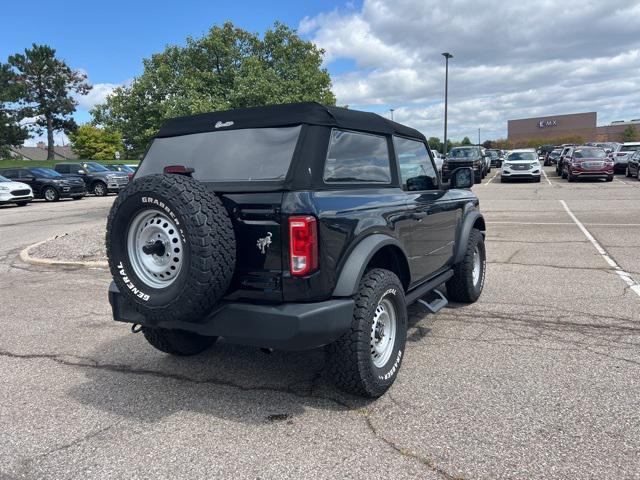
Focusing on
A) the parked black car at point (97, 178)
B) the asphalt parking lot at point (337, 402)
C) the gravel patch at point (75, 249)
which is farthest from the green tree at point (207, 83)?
the parked black car at point (97, 178)

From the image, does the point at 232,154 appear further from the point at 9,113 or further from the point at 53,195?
the point at 9,113

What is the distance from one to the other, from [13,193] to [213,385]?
22.0 metres

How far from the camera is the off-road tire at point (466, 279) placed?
5.43m

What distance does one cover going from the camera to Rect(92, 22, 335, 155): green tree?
11727 mm

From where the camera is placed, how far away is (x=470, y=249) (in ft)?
18.0

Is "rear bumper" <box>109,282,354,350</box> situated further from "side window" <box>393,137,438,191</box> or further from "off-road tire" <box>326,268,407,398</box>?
"side window" <box>393,137,438,191</box>

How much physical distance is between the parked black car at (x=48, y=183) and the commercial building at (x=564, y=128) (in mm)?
107718

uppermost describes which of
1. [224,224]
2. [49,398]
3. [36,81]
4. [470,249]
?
[36,81]

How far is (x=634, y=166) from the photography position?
2589 cm

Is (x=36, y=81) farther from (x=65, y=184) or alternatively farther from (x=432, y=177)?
(x=432, y=177)

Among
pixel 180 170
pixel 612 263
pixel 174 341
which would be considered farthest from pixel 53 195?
pixel 180 170

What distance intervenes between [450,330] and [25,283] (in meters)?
6.12

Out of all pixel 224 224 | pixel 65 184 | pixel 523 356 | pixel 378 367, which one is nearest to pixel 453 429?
pixel 378 367

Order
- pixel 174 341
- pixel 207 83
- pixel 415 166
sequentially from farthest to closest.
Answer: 1. pixel 207 83
2. pixel 415 166
3. pixel 174 341
